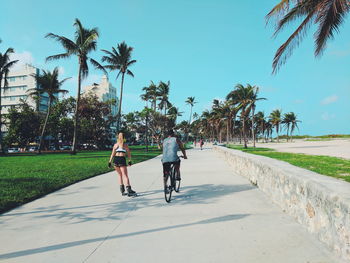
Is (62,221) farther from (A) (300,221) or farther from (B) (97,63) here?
(B) (97,63)

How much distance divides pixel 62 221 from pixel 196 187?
4.02 meters

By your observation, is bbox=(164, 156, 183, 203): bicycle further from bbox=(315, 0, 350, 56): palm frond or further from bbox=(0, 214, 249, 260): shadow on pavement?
bbox=(315, 0, 350, 56): palm frond

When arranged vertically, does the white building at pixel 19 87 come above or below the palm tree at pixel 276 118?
above

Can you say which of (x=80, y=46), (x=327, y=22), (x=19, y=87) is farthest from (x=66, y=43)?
(x=19, y=87)

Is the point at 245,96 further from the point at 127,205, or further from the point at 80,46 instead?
the point at 127,205

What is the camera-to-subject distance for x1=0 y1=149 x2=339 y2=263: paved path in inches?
118

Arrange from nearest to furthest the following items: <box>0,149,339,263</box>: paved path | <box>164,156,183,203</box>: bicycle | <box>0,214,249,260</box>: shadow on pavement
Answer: <box>0,149,339,263</box>: paved path → <box>0,214,249,260</box>: shadow on pavement → <box>164,156,183,203</box>: bicycle

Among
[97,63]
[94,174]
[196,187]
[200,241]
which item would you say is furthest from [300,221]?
[97,63]

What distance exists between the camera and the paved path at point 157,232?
9.86 ft

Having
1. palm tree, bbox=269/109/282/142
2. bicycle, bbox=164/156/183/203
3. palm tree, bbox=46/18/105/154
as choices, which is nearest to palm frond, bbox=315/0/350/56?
bicycle, bbox=164/156/183/203

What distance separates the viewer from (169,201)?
18.5ft

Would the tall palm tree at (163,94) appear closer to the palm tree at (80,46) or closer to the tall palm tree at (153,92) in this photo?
the tall palm tree at (153,92)

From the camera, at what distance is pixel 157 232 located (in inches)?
148

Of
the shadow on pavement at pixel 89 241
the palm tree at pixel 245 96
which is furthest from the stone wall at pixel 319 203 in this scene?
the palm tree at pixel 245 96
